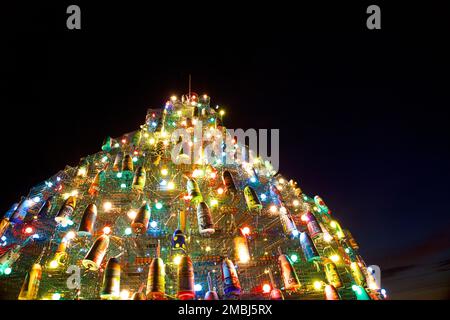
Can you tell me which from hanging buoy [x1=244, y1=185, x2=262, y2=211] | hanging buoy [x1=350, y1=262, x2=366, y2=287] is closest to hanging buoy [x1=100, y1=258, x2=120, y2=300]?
hanging buoy [x1=244, y1=185, x2=262, y2=211]

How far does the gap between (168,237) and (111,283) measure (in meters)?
3.31

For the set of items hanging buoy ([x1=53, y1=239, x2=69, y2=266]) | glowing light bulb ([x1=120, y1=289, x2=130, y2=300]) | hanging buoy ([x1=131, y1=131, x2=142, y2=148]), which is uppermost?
hanging buoy ([x1=131, y1=131, x2=142, y2=148])

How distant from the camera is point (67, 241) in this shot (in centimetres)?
969

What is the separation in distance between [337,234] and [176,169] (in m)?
10.2

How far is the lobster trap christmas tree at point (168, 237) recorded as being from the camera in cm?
845

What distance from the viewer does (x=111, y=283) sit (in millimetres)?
6625

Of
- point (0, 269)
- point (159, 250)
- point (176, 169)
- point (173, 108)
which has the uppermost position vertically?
point (173, 108)

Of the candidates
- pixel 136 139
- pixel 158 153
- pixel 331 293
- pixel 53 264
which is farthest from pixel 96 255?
pixel 136 139

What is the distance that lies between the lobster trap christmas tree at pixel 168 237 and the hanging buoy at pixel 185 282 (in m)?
0.03

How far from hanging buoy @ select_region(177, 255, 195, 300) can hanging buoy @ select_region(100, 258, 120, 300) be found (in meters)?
1.72

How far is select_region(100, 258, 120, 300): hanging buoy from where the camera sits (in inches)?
254

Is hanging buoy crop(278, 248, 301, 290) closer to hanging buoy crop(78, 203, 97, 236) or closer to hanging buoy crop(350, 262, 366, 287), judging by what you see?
hanging buoy crop(350, 262, 366, 287)
